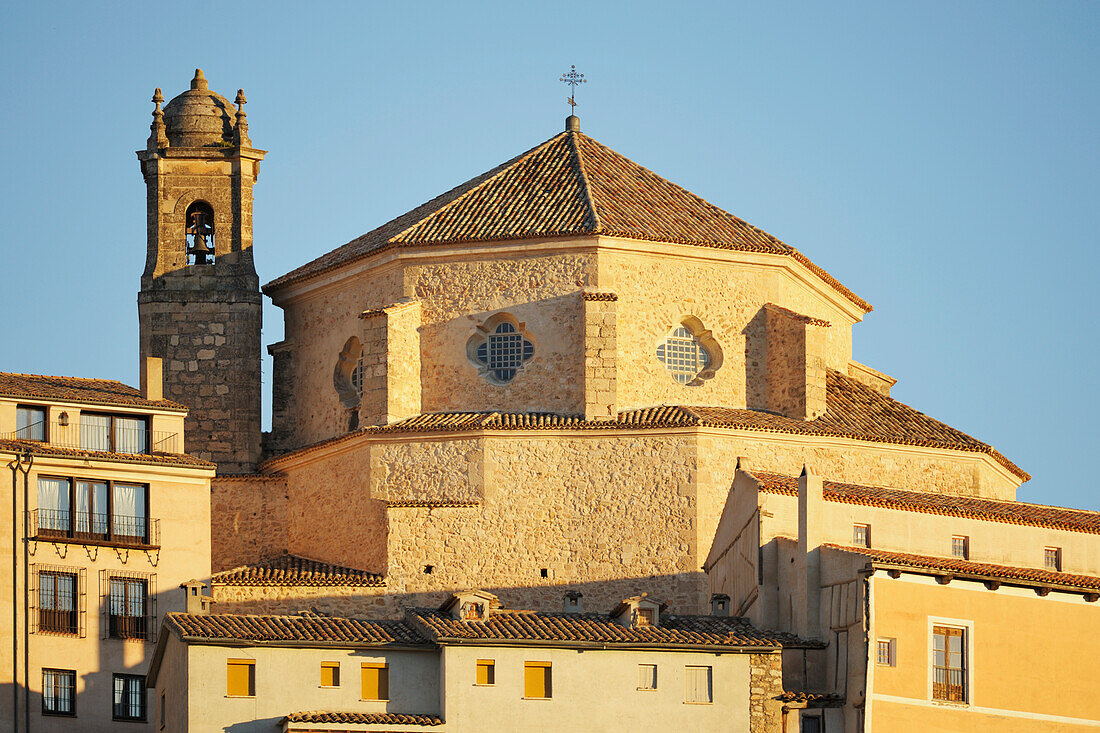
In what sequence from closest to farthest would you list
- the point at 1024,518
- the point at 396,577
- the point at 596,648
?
the point at 596,648 < the point at 1024,518 < the point at 396,577

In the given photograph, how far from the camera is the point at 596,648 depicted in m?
39.3

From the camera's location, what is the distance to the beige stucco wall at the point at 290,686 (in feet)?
128

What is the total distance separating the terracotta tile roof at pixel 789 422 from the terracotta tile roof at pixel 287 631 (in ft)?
31.8

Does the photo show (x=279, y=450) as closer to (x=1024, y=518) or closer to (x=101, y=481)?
(x=101, y=481)

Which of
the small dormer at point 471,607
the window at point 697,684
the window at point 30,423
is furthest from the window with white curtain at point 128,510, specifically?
the window at point 697,684

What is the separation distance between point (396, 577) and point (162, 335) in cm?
937

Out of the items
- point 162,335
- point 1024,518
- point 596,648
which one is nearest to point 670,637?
point 596,648

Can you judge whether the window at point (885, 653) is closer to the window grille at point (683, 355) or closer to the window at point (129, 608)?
the window grille at point (683, 355)

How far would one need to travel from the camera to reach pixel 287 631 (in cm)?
3984

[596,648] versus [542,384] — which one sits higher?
[542,384]

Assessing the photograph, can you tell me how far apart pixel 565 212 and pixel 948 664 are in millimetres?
16179

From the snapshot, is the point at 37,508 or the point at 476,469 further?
the point at 476,469

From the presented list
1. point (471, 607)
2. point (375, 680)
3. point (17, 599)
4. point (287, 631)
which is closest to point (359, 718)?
point (375, 680)

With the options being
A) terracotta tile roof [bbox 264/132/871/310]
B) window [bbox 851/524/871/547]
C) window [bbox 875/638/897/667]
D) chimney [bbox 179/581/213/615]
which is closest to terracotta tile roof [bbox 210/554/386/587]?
chimney [bbox 179/581/213/615]
